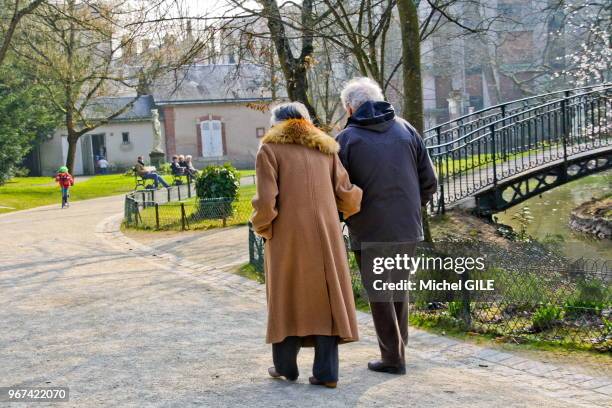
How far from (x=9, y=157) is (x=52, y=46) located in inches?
191

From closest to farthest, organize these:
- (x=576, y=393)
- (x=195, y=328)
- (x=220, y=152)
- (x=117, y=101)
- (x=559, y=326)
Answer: (x=576, y=393) < (x=559, y=326) < (x=195, y=328) < (x=220, y=152) < (x=117, y=101)

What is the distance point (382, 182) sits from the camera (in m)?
6.07

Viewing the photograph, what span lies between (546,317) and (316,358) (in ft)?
8.00

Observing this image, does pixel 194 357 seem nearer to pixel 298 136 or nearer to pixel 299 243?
pixel 299 243

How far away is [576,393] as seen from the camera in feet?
19.0

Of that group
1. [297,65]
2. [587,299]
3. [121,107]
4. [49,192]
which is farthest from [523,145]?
[121,107]

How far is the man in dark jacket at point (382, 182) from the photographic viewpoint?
607cm

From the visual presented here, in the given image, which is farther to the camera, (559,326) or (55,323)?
(55,323)

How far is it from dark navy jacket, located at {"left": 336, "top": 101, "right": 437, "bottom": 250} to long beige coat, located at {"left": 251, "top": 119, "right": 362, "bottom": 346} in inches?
15.4

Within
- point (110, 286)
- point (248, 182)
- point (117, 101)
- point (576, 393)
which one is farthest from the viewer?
point (117, 101)

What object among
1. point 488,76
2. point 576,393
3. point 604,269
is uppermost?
point 488,76

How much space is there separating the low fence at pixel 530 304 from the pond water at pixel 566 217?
5.90 meters

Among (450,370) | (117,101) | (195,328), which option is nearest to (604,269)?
(450,370)

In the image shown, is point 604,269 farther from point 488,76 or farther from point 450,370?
point 488,76
